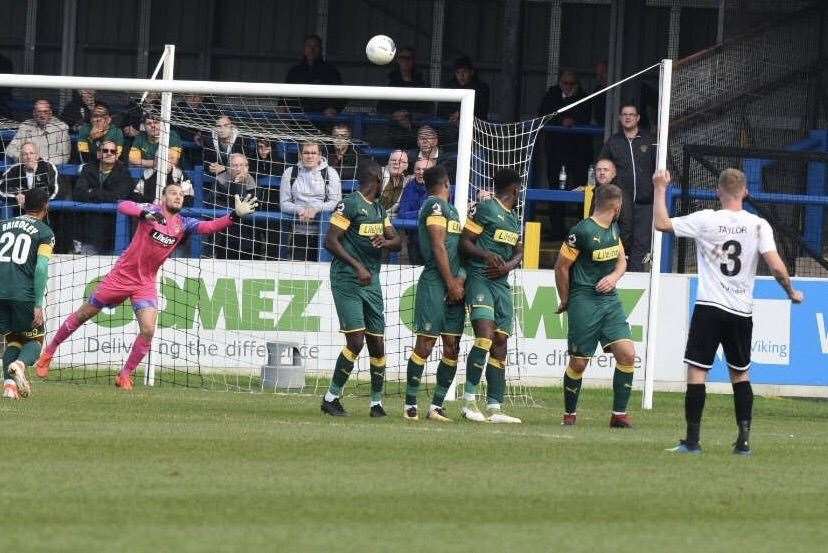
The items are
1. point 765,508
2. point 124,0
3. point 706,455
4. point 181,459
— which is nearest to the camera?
point 765,508

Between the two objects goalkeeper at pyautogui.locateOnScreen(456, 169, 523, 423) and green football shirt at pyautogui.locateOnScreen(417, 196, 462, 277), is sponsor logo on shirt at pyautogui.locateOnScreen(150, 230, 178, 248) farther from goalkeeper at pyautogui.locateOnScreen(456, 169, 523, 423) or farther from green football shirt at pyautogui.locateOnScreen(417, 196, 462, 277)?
goalkeeper at pyautogui.locateOnScreen(456, 169, 523, 423)

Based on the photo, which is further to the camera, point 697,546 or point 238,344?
Answer: point 238,344

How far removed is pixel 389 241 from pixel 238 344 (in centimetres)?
581

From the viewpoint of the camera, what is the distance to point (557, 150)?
24500 millimetres

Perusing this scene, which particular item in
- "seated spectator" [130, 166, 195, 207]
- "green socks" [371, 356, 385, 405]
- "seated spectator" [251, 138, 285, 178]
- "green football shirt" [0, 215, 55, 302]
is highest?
"seated spectator" [251, 138, 285, 178]

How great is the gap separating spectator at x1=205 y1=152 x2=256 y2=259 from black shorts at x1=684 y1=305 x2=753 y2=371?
9.11 meters

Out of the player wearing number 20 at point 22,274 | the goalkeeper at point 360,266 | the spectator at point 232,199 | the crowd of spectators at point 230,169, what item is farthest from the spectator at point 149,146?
the goalkeeper at point 360,266

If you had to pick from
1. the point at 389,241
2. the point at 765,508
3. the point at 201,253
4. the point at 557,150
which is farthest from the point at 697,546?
the point at 557,150

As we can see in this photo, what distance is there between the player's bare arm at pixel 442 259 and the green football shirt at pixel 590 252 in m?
0.95

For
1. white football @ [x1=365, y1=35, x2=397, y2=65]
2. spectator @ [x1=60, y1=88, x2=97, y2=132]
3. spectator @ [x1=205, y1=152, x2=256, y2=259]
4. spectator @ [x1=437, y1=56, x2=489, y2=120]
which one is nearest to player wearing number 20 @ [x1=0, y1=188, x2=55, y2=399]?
spectator @ [x1=205, y1=152, x2=256, y2=259]

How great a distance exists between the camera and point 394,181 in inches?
799

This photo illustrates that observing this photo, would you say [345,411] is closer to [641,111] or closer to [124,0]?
[641,111]

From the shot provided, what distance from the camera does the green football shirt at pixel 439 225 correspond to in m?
13.4

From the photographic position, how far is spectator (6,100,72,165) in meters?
20.8
